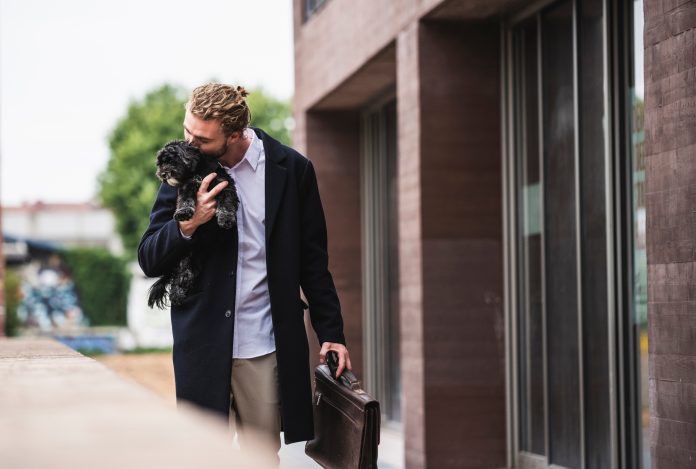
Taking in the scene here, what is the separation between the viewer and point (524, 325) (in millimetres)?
8039

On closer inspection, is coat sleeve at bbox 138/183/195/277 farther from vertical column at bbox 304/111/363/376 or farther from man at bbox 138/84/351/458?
vertical column at bbox 304/111/363/376

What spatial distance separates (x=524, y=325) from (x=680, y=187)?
351 centimetres

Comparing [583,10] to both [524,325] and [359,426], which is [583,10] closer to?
[524,325]

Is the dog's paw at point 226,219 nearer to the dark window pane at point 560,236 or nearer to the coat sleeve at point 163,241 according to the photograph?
the coat sleeve at point 163,241

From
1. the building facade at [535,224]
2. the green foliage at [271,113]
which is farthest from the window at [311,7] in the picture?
the green foliage at [271,113]

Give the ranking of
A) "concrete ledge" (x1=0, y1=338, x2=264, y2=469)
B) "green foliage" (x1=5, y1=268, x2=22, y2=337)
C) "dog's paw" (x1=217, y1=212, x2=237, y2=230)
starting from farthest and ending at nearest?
"green foliage" (x1=5, y1=268, x2=22, y2=337), "dog's paw" (x1=217, y1=212, x2=237, y2=230), "concrete ledge" (x1=0, y1=338, x2=264, y2=469)

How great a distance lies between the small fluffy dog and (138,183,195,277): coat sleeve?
46mm

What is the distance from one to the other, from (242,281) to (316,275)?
0.31 m

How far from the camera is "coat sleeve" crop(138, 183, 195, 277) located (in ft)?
13.0

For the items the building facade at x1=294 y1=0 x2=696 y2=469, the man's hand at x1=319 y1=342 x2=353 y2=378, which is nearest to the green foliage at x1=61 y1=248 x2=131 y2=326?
the building facade at x1=294 y1=0 x2=696 y2=469

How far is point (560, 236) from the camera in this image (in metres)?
7.45

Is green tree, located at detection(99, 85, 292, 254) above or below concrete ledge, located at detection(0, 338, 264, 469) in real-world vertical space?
above

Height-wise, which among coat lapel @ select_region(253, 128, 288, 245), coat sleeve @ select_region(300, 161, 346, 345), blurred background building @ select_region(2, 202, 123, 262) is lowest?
coat sleeve @ select_region(300, 161, 346, 345)

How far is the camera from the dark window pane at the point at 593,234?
267 inches
